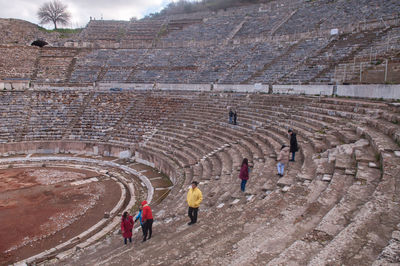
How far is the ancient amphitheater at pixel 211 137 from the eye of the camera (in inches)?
176

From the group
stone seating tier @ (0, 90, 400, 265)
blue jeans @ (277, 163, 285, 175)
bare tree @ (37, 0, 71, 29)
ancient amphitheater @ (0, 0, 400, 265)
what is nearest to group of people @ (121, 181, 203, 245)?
ancient amphitheater @ (0, 0, 400, 265)

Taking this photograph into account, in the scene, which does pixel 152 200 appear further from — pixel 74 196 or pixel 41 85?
pixel 41 85

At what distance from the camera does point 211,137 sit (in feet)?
50.1

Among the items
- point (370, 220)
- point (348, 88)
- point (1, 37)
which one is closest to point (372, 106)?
point (348, 88)

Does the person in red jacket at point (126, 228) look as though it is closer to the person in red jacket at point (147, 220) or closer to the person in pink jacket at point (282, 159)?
the person in red jacket at point (147, 220)

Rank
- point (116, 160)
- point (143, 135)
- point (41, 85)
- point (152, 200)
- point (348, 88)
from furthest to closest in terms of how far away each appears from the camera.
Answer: point (41, 85) < point (143, 135) < point (116, 160) < point (348, 88) < point (152, 200)

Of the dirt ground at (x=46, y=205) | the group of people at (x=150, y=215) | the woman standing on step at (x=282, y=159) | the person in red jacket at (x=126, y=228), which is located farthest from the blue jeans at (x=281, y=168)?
the dirt ground at (x=46, y=205)

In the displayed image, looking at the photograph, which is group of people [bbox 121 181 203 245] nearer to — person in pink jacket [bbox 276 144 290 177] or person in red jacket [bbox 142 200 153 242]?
person in red jacket [bbox 142 200 153 242]

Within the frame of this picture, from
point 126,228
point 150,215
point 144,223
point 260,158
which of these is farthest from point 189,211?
point 260,158

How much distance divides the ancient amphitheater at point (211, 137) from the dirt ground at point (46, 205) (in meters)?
0.08

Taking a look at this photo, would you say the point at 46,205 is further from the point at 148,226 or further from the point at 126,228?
the point at 148,226

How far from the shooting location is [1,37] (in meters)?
31.7

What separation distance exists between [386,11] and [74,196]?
86.4 ft

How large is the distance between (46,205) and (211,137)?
8.56 meters
